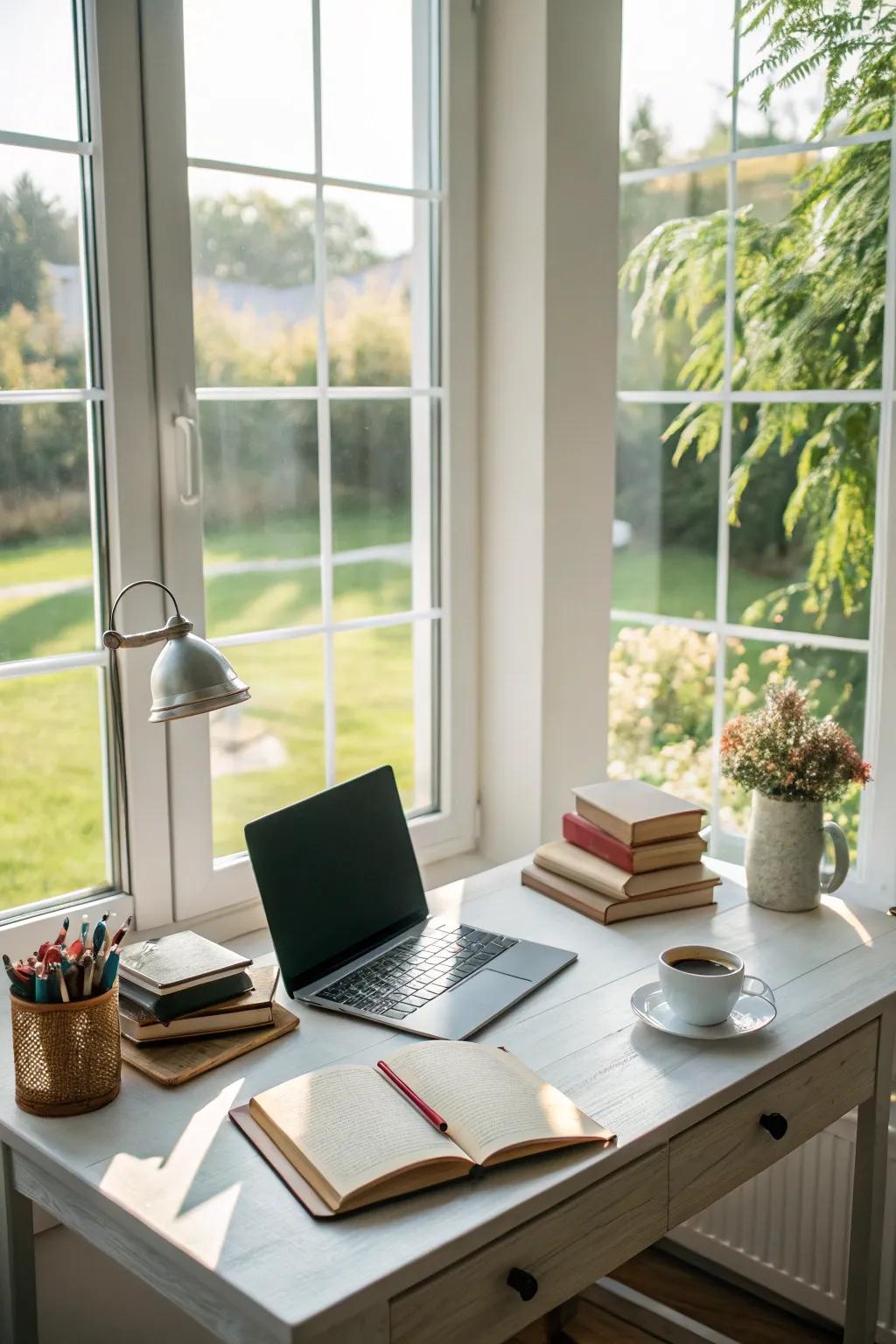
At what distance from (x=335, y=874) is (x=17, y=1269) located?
0.63m

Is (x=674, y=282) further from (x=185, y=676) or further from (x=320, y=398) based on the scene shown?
(x=185, y=676)

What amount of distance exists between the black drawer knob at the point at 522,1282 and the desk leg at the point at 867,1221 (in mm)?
751

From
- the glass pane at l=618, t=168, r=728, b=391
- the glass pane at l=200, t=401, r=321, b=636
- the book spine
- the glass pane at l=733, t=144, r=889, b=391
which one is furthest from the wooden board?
the glass pane at l=618, t=168, r=728, b=391

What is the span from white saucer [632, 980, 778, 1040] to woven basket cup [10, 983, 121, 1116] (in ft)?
2.17

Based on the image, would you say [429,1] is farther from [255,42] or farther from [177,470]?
[177,470]

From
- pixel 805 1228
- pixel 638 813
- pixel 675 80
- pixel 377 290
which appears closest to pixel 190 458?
pixel 377 290

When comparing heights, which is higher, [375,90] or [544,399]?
[375,90]

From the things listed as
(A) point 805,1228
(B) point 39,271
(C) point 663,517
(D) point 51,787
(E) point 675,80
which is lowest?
(A) point 805,1228

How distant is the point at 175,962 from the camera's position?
64.3 inches

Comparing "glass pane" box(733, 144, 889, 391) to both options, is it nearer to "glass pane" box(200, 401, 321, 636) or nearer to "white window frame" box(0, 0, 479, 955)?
"glass pane" box(200, 401, 321, 636)

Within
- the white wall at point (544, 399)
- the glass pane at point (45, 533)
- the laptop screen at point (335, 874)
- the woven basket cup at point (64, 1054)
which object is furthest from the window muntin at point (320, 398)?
the woven basket cup at point (64, 1054)

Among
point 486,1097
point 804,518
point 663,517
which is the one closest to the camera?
point 486,1097

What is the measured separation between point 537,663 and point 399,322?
68cm

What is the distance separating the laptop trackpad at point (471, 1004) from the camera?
64.9 inches
